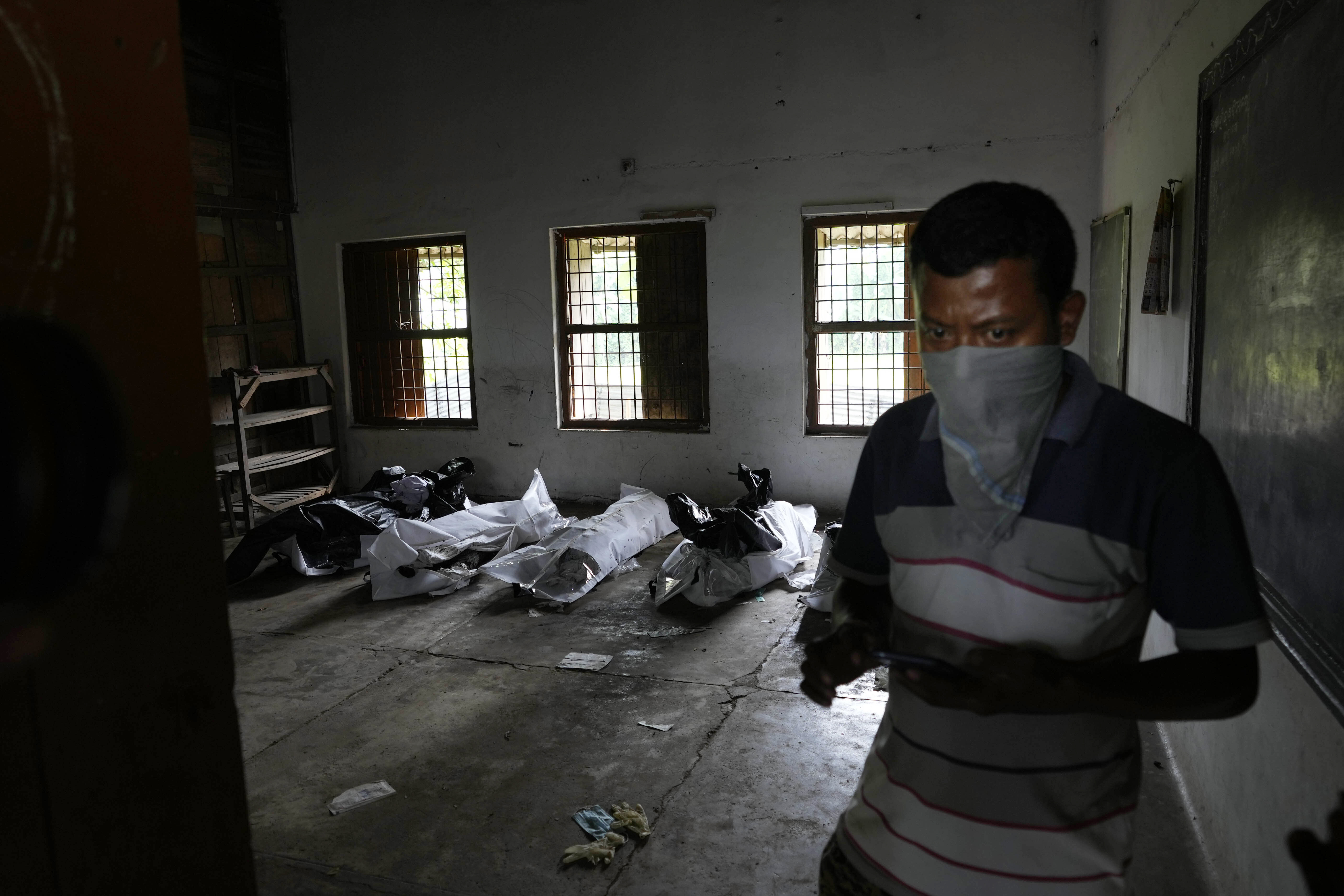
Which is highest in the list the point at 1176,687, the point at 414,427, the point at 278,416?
the point at 1176,687

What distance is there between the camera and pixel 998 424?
100 centimetres

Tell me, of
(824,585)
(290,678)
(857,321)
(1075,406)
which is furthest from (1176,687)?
(857,321)

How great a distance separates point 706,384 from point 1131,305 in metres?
3.05

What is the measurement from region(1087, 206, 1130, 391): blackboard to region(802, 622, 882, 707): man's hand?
2.78 metres

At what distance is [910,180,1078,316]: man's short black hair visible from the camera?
97cm

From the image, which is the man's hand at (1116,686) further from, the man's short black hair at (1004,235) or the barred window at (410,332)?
the barred window at (410,332)

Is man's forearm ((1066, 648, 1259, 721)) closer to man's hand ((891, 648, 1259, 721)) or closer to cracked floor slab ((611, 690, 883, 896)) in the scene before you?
man's hand ((891, 648, 1259, 721))

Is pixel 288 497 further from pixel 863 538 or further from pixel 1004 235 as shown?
pixel 1004 235

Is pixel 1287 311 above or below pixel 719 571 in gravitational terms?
above

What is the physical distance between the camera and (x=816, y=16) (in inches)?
219

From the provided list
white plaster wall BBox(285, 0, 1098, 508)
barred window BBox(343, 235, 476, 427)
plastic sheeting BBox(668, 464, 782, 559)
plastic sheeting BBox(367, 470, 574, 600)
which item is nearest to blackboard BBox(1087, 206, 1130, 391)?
white plaster wall BBox(285, 0, 1098, 508)

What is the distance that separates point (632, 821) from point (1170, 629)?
5.25ft

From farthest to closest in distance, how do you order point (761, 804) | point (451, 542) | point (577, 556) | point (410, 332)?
point (410, 332) < point (451, 542) < point (577, 556) < point (761, 804)

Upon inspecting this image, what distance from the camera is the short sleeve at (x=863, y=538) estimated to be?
3.85 feet
